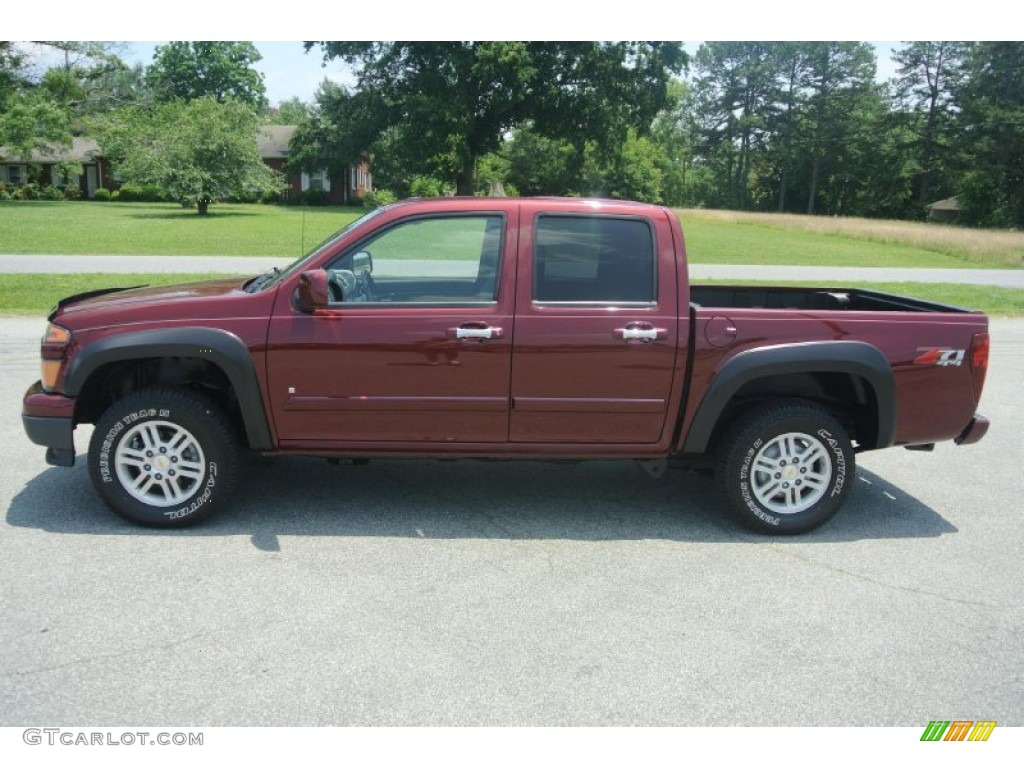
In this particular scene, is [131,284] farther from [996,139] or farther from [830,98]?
[830,98]

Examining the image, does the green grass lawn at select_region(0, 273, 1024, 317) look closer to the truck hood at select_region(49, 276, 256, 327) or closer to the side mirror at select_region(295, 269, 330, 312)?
the truck hood at select_region(49, 276, 256, 327)

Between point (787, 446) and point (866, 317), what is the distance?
0.81 metres

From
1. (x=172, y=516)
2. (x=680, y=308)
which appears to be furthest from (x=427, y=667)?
(x=680, y=308)

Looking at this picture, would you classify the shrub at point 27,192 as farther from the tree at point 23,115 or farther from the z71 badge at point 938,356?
the z71 badge at point 938,356

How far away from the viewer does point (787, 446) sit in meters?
4.94

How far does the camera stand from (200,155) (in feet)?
146

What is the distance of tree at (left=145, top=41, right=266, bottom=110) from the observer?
3428 inches

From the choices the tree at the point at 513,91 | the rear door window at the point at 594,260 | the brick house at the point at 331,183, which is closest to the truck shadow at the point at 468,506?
the rear door window at the point at 594,260

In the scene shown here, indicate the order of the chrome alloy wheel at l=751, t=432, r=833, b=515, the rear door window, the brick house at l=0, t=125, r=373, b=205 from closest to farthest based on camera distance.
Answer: the rear door window < the chrome alloy wheel at l=751, t=432, r=833, b=515 < the brick house at l=0, t=125, r=373, b=205

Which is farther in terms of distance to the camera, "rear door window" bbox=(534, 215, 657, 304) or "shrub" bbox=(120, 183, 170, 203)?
"shrub" bbox=(120, 183, 170, 203)

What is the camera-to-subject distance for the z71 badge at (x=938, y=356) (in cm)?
484

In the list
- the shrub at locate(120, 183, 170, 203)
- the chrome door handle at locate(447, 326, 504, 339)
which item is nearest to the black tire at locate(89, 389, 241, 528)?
the chrome door handle at locate(447, 326, 504, 339)

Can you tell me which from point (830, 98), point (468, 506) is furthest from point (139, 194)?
point (830, 98)
